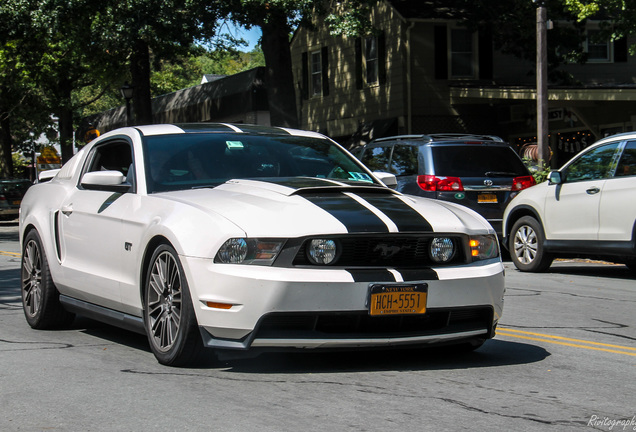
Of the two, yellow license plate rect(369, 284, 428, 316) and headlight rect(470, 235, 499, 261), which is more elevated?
headlight rect(470, 235, 499, 261)

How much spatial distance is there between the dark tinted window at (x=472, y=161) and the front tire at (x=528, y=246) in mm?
1634

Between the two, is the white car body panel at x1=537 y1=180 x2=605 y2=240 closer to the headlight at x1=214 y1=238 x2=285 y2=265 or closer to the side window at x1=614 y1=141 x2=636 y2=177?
the side window at x1=614 y1=141 x2=636 y2=177

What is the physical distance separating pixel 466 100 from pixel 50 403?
26.4m

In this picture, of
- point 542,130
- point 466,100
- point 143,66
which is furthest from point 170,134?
point 143,66

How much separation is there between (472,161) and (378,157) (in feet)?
6.98

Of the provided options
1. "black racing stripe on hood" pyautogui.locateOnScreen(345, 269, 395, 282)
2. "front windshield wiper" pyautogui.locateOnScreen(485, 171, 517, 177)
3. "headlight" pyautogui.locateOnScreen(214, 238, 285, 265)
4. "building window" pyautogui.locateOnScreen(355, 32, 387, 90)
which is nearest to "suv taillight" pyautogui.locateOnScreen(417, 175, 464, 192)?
"front windshield wiper" pyautogui.locateOnScreen(485, 171, 517, 177)

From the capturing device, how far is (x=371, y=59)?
3281 cm

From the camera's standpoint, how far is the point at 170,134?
7172mm

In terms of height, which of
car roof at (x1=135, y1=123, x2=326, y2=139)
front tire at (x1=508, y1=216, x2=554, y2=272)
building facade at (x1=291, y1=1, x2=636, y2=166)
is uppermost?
building facade at (x1=291, y1=1, x2=636, y2=166)

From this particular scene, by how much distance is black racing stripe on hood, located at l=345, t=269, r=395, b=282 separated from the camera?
18.1ft

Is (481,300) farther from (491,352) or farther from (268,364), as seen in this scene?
(268,364)

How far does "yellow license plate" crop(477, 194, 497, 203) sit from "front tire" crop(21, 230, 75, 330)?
27.9 feet

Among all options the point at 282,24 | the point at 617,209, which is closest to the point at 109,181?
the point at 617,209

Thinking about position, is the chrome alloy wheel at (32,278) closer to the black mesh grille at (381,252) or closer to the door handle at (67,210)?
the door handle at (67,210)
